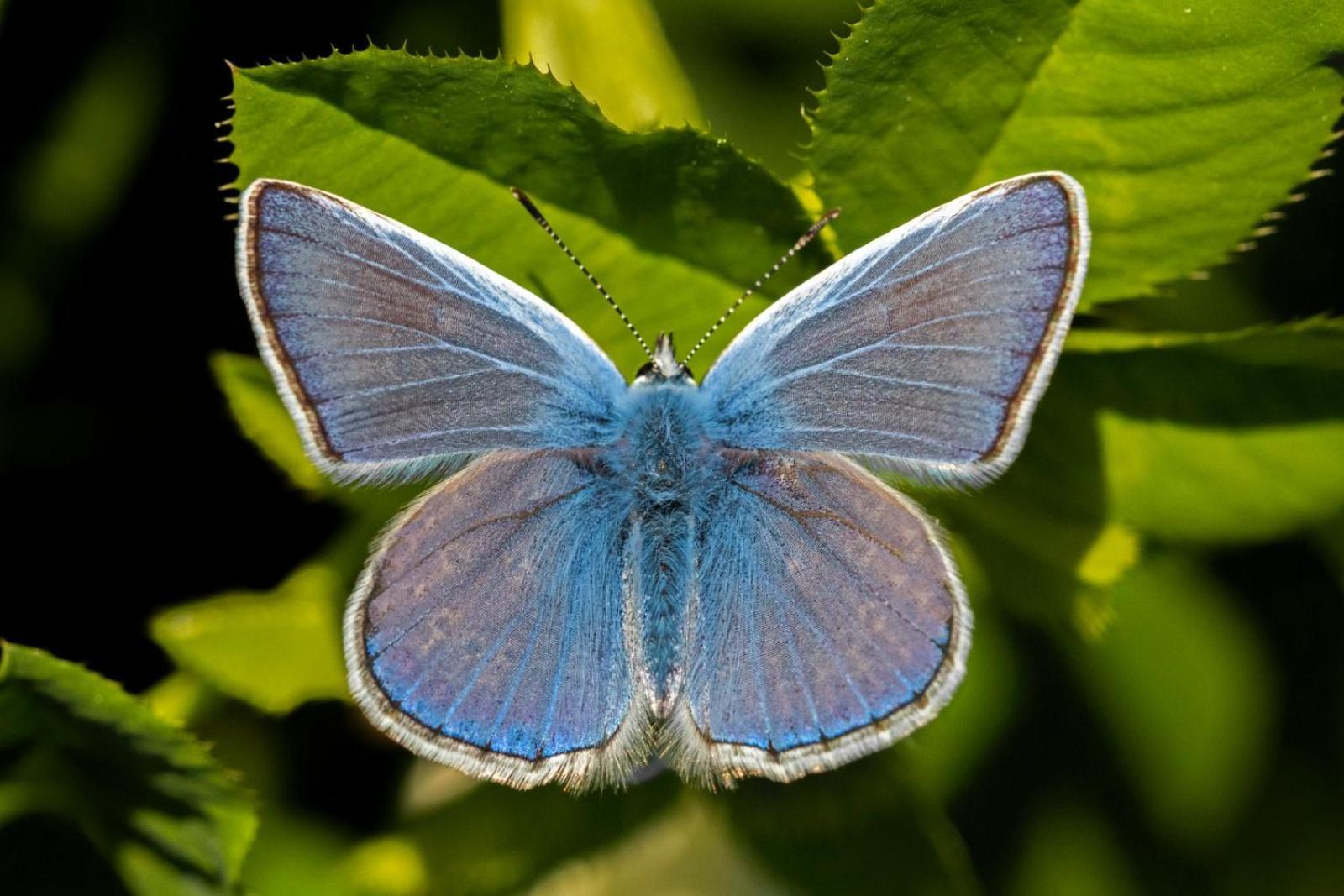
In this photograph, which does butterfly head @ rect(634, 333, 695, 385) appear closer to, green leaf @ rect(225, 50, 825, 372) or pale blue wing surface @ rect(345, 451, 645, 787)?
green leaf @ rect(225, 50, 825, 372)

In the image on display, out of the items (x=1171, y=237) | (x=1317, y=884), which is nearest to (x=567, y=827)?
(x=1171, y=237)

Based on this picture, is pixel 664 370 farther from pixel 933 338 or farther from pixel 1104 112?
pixel 1104 112

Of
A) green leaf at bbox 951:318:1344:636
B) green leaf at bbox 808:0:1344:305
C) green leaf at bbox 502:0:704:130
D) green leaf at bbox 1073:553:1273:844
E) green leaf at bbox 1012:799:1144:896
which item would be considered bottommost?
green leaf at bbox 1012:799:1144:896

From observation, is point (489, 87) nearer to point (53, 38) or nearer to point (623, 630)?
point (623, 630)

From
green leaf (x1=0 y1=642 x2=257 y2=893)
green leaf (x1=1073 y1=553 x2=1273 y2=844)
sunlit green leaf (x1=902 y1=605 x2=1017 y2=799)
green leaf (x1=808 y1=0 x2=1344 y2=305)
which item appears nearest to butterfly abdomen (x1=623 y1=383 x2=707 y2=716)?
green leaf (x1=808 y1=0 x2=1344 y2=305)

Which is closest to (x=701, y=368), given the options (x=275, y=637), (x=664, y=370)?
(x=664, y=370)

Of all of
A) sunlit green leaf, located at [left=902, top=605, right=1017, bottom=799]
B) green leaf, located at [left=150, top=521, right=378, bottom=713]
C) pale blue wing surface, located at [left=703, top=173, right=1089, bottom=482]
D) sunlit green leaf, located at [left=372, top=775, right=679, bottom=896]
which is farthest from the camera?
sunlit green leaf, located at [left=902, top=605, right=1017, bottom=799]
